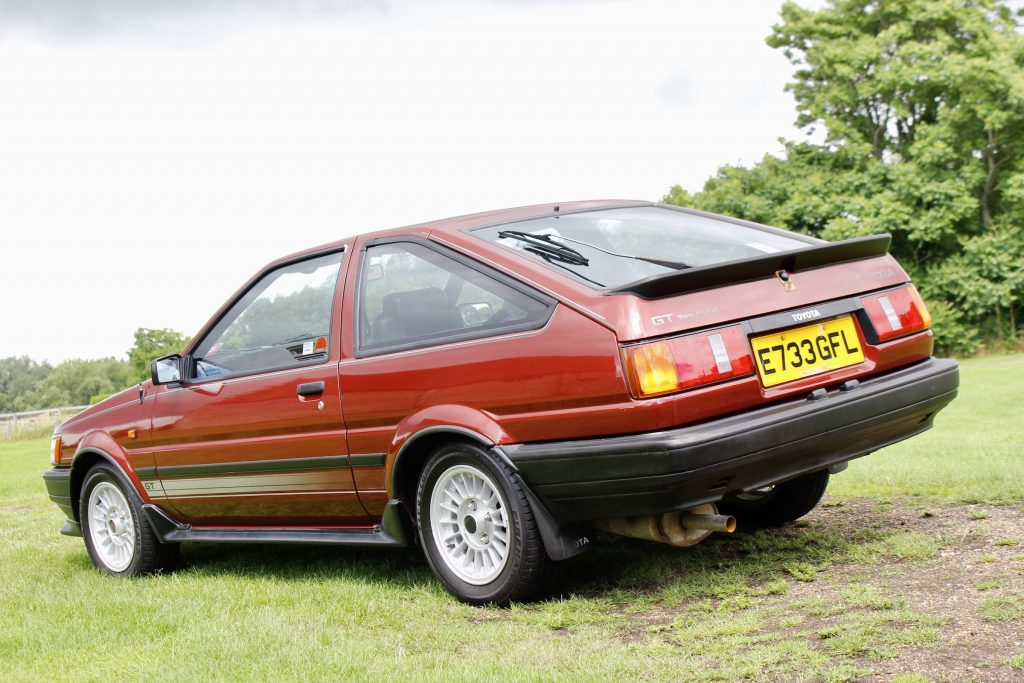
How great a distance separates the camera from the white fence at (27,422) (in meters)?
35.3

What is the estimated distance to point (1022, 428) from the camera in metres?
9.99

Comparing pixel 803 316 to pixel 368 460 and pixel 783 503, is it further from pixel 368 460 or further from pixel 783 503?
pixel 368 460

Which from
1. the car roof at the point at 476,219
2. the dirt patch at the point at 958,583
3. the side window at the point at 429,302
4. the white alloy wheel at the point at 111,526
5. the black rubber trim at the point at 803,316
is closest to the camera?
the dirt patch at the point at 958,583

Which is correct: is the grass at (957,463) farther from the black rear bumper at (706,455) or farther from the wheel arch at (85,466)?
the wheel arch at (85,466)

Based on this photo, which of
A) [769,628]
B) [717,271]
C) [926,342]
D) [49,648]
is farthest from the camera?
[926,342]

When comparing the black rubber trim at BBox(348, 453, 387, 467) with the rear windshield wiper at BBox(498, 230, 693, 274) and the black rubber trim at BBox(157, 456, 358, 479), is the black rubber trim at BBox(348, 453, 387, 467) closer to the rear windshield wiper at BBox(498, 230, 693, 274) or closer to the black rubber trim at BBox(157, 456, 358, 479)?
the black rubber trim at BBox(157, 456, 358, 479)

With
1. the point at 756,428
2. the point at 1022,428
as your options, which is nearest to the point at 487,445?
the point at 756,428

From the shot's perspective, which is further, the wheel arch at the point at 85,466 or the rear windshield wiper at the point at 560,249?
the wheel arch at the point at 85,466

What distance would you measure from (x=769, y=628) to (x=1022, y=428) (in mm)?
7401

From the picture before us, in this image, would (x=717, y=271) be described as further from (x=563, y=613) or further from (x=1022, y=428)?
(x=1022, y=428)

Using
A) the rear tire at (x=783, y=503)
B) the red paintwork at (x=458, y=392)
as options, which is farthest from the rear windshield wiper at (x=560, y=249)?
the rear tire at (x=783, y=503)

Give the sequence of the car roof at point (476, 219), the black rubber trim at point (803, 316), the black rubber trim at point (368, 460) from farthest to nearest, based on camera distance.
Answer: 1. the car roof at point (476, 219)
2. the black rubber trim at point (368, 460)
3. the black rubber trim at point (803, 316)

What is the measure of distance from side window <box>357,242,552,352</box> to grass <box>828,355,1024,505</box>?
8.92 feet

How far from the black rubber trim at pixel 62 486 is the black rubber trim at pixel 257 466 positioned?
0.96m
